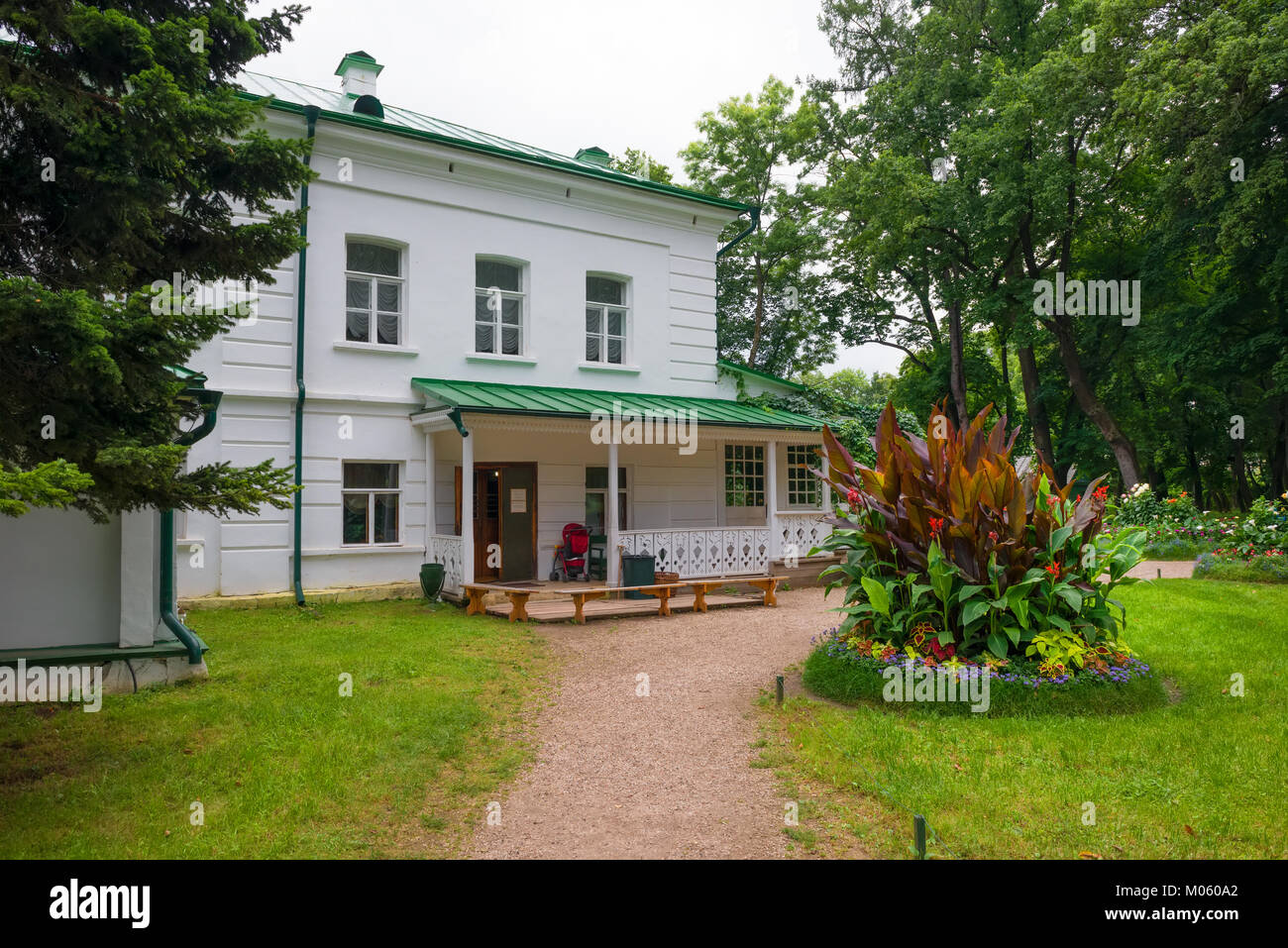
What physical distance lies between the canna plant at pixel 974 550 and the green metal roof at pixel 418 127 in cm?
1023

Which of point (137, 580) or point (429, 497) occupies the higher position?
→ point (429, 497)

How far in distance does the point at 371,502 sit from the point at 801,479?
10.1 metres

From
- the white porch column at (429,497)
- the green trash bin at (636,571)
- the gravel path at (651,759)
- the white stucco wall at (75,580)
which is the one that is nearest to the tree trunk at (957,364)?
the green trash bin at (636,571)

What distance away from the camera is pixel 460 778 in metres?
5.41

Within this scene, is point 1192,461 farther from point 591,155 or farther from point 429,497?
point 429,497

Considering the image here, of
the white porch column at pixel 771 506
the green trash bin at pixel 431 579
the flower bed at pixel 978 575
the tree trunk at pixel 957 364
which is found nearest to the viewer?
the flower bed at pixel 978 575

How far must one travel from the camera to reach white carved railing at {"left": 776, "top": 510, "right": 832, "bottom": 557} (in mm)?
16031

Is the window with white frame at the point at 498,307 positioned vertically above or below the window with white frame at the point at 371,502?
above

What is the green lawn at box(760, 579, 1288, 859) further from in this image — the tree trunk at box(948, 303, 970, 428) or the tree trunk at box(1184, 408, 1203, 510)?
the tree trunk at box(1184, 408, 1203, 510)

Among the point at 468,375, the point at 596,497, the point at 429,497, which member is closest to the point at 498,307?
the point at 468,375

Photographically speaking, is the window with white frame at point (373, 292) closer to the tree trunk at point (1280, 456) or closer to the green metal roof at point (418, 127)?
the green metal roof at point (418, 127)

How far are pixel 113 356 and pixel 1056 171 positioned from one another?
924 inches

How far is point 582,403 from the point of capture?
14.4 metres

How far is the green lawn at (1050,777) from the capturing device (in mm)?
4254
